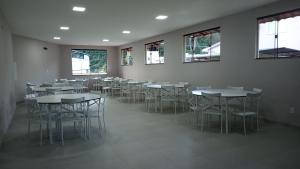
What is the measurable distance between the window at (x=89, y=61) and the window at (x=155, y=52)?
4.52 meters

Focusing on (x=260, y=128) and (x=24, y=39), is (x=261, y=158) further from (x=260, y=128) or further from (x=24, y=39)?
(x=24, y=39)

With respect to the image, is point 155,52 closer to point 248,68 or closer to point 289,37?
point 248,68

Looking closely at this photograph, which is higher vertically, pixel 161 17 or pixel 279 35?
pixel 161 17

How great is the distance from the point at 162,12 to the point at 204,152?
3.59 metres

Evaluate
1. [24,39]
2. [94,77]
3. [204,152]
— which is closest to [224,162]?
[204,152]

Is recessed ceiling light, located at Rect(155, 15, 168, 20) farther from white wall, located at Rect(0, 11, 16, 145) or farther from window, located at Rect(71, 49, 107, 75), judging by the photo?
window, located at Rect(71, 49, 107, 75)

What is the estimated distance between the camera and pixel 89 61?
13961 mm

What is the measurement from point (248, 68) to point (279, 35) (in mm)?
994

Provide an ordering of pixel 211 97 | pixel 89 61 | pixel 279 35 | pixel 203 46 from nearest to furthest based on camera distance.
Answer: pixel 211 97 → pixel 279 35 → pixel 203 46 → pixel 89 61

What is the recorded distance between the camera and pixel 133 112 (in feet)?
21.3

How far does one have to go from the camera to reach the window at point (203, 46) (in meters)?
6.75

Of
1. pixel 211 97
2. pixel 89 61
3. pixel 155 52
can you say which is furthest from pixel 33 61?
pixel 211 97

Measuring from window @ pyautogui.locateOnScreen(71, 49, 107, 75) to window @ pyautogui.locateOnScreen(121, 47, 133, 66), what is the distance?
1.34 m

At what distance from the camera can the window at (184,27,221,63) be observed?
6750 mm
